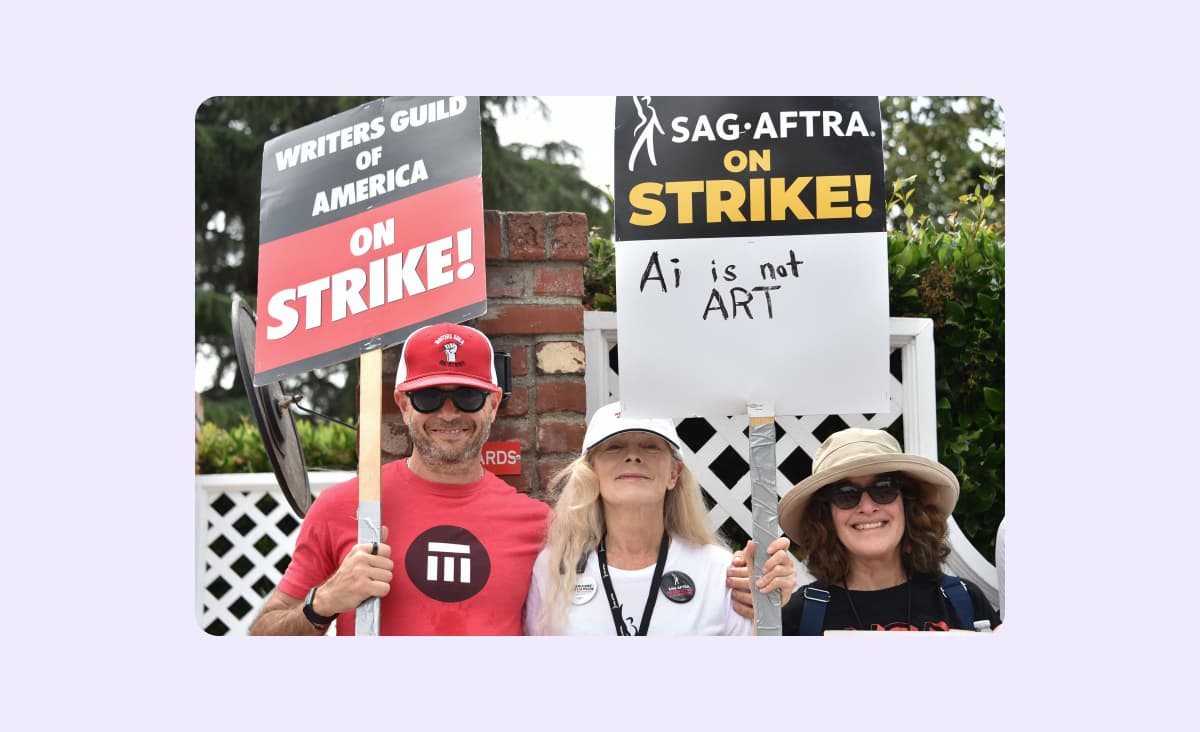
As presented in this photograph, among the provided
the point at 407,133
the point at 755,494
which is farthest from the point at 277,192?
the point at 755,494

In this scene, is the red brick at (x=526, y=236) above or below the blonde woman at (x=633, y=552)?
above

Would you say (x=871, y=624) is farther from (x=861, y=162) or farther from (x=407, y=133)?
(x=407, y=133)

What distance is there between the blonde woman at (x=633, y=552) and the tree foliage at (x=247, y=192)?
0.71 m

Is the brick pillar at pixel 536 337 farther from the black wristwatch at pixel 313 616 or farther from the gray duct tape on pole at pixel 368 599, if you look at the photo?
the black wristwatch at pixel 313 616

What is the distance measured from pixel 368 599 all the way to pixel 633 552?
0.77 metres

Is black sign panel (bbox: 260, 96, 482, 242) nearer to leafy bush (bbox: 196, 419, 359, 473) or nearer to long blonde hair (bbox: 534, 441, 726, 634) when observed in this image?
leafy bush (bbox: 196, 419, 359, 473)

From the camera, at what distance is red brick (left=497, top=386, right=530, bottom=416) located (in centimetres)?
360

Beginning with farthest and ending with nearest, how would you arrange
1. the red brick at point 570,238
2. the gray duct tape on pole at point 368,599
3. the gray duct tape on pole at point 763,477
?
the red brick at point 570,238 < the gray duct tape on pole at point 763,477 < the gray duct tape on pole at point 368,599

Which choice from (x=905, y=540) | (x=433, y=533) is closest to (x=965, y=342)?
(x=905, y=540)

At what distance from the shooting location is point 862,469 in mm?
3578

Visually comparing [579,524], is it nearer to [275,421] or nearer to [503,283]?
[503,283]

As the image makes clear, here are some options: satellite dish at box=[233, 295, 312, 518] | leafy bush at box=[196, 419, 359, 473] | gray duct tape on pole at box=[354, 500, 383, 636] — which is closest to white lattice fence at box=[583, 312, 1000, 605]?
gray duct tape on pole at box=[354, 500, 383, 636]

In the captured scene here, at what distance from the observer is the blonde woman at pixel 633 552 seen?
136 inches

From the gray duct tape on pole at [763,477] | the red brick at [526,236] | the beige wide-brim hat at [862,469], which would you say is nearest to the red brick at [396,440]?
the red brick at [526,236]
